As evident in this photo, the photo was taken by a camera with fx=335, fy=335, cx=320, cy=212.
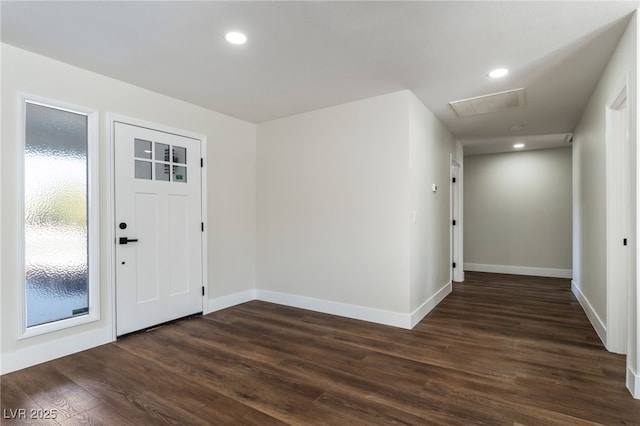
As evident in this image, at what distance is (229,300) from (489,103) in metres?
4.08

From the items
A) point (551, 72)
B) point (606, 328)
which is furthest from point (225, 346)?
point (551, 72)

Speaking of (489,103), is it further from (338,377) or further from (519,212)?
(519,212)

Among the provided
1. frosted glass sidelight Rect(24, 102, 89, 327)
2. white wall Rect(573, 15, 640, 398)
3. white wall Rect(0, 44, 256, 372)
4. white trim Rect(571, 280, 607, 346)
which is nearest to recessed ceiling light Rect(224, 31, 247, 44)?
white wall Rect(0, 44, 256, 372)

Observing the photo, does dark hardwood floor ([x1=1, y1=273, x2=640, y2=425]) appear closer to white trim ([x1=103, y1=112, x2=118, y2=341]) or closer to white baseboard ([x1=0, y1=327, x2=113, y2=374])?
white baseboard ([x1=0, y1=327, x2=113, y2=374])

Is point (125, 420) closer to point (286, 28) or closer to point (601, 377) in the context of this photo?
point (286, 28)

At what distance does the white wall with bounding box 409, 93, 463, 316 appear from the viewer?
3723 millimetres

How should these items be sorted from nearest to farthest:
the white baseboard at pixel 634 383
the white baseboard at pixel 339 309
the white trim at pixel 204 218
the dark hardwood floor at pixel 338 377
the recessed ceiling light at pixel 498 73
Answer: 1. the dark hardwood floor at pixel 338 377
2. the white baseboard at pixel 634 383
3. the recessed ceiling light at pixel 498 73
4. the white baseboard at pixel 339 309
5. the white trim at pixel 204 218

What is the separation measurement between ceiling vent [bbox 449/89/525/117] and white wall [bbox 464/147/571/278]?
129 inches

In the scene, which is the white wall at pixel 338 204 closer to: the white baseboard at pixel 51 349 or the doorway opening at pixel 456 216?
the white baseboard at pixel 51 349

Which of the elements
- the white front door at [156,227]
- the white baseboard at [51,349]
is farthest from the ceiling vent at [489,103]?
the white baseboard at [51,349]

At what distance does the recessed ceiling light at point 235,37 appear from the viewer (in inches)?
97.2

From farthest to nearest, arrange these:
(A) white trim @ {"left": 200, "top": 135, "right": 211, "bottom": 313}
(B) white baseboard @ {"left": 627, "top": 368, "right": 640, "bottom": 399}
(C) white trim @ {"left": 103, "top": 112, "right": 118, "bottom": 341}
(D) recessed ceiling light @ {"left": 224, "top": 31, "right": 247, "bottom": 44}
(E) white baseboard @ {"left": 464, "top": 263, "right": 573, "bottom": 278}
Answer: (E) white baseboard @ {"left": 464, "top": 263, "right": 573, "bottom": 278}
(A) white trim @ {"left": 200, "top": 135, "right": 211, "bottom": 313}
(C) white trim @ {"left": 103, "top": 112, "right": 118, "bottom": 341}
(D) recessed ceiling light @ {"left": 224, "top": 31, "right": 247, "bottom": 44}
(B) white baseboard @ {"left": 627, "top": 368, "right": 640, "bottom": 399}

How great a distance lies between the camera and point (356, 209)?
3965mm

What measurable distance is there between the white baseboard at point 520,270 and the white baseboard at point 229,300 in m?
4.97
